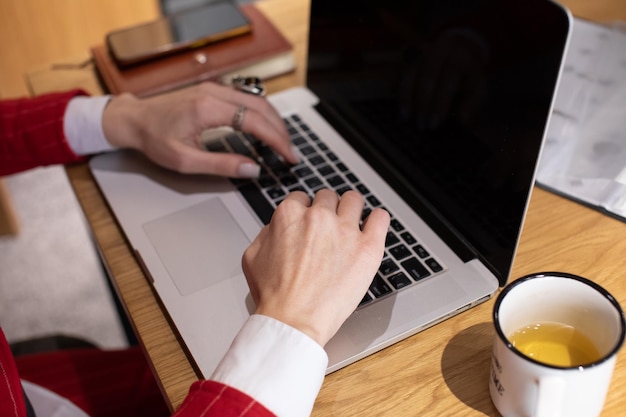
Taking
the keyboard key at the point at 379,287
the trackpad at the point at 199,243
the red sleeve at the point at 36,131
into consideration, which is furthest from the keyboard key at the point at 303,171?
the red sleeve at the point at 36,131

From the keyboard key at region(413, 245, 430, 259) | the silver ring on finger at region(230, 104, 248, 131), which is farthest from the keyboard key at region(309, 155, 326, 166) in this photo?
the keyboard key at region(413, 245, 430, 259)

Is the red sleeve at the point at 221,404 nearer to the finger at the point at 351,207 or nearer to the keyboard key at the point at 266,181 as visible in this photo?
the finger at the point at 351,207

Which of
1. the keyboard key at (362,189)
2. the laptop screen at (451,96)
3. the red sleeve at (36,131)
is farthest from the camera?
the red sleeve at (36,131)

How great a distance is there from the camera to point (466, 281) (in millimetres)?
739

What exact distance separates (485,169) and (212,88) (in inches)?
15.5

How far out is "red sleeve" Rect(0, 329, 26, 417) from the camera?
2.37ft

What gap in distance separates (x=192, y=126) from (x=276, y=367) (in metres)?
0.41

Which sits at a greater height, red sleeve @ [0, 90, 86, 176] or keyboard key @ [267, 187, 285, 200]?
keyboard key @ [267, 187, 285, 200]

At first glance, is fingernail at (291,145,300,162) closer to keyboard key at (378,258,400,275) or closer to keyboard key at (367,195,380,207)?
keyboard key at (367,195,380,207)

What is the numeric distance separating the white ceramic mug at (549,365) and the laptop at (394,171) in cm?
9

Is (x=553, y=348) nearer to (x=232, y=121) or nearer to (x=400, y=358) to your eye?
(x=400, y=358)

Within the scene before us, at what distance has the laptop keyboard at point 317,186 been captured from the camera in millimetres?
745

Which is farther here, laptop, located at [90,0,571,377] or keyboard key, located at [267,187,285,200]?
keyboard key, located at [267,187,285,200]

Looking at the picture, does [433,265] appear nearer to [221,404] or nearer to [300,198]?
[300,198]
